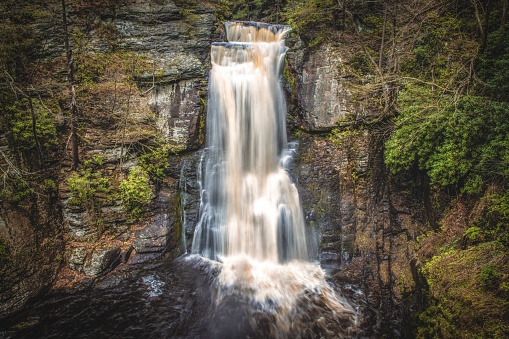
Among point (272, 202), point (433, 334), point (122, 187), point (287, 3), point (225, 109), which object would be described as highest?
point (287, 3)

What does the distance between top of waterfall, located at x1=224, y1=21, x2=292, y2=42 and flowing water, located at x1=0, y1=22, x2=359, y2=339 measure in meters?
0.05

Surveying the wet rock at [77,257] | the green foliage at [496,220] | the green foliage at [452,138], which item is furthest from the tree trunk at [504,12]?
the wet rock at [77,257]

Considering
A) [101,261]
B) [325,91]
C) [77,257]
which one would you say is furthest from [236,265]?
[325,91]

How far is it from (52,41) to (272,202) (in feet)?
32.9

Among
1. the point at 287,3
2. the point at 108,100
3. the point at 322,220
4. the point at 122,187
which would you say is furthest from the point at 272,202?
the point at 287,3

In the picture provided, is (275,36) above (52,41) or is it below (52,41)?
above

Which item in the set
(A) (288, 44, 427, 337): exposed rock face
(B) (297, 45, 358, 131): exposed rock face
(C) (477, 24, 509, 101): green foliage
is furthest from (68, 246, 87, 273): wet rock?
(C) (477, 24, 509, 101): green foliage

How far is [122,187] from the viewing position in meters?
8.66

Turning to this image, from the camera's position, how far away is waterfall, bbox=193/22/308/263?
8.98 meters

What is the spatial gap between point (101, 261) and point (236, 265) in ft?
13.7

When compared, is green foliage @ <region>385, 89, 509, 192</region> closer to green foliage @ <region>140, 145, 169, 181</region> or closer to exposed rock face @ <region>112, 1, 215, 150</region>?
exposed rock face @ <region>112, 1, 215, 150</region>

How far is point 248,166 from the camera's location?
32.0 feet

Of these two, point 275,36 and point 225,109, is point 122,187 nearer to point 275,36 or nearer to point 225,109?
point 225,109

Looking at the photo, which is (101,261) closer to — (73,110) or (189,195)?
(189,195)
